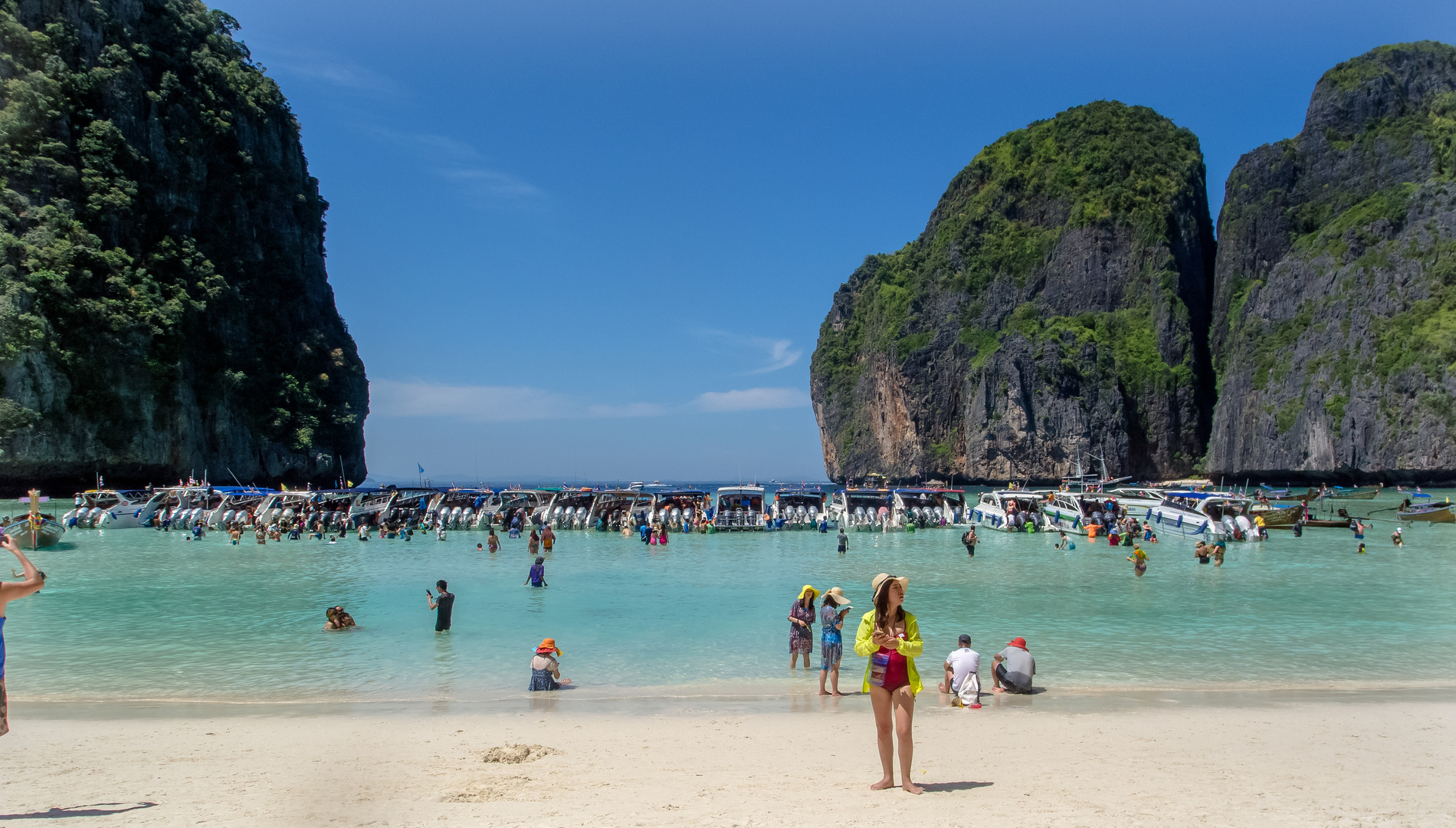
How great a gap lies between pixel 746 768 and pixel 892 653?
248cm

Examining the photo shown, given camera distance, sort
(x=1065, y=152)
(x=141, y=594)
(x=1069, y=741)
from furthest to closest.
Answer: (x=1065, y=152)
(x=141, y=594)
(x=1069, y=741)

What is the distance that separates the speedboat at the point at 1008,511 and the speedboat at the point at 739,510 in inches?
479

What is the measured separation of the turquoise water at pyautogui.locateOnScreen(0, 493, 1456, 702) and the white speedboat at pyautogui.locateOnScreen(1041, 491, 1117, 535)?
10442 mm

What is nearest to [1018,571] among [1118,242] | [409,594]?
[409,594]

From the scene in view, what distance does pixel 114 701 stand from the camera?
11.6 meters

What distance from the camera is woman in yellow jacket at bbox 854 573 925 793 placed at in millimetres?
6453

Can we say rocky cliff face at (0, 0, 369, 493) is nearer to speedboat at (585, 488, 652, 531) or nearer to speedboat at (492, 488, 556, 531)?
speedboat at (492, 488, 556, 531)

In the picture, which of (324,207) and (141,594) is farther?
(324,207)

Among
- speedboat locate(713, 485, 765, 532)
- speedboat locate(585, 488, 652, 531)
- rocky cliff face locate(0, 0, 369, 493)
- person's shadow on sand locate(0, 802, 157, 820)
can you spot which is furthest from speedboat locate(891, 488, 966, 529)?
rocky cliff face locate(0, 0, 369, 493)

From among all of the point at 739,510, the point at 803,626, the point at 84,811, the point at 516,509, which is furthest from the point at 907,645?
the point at 516,509

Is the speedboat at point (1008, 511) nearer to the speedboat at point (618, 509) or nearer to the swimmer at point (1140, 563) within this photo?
the speedboat at point (618, 509)

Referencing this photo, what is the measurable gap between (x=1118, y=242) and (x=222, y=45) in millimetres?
104132

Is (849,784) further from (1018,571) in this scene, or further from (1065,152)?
(1065,152)

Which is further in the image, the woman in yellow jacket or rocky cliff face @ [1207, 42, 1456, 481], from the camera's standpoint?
rocky cliff face @ [1207, 42, 1456, 481]
